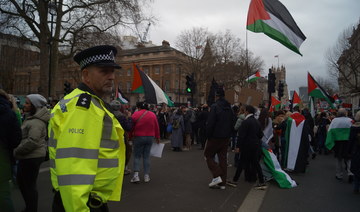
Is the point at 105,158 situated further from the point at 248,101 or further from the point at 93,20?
the point at 93,20

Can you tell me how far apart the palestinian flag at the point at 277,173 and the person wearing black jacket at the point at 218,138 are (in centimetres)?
127

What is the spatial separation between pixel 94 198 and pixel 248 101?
260 inches

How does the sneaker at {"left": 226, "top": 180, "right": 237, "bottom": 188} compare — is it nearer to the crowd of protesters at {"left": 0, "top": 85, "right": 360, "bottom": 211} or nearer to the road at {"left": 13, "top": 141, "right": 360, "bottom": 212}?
the crowd of protesters at {"left": 0, "top": 85, "right": 360, "bottom": 211}

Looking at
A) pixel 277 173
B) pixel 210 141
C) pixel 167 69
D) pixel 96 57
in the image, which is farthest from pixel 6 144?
pixel 167 69

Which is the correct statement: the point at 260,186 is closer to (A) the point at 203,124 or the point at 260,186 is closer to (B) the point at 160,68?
(A) the point at 203,124

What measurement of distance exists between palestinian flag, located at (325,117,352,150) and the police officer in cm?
733

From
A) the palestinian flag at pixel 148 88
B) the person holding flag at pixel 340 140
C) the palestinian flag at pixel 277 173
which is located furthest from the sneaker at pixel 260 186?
the palestinian flag at pixel 148 88

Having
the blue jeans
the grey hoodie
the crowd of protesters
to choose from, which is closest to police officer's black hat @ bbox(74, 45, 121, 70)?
the crowd of protesters

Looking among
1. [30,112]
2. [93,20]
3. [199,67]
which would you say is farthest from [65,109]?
[199,67]

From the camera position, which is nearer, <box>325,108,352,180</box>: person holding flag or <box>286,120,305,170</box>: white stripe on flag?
<box>325,108,352,180</box>: person holding flag

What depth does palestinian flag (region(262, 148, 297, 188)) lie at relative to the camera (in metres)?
6.39

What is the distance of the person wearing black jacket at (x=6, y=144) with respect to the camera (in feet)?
9.77

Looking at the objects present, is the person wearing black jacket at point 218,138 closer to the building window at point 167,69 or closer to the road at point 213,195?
the road at point 213,195

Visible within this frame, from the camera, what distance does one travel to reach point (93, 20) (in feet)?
63.4
